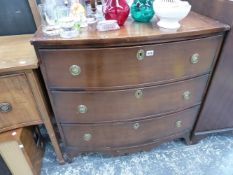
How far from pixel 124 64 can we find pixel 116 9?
0.26 meters

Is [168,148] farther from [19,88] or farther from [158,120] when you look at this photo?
[19,88]

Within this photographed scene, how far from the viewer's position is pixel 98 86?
0.92 metres

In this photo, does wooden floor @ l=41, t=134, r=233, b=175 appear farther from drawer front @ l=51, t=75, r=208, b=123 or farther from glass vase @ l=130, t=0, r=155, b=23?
glass vase @ l=130, t=0, r=155, b=23

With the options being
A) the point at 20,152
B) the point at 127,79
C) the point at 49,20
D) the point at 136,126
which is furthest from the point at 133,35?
the point at 20,152

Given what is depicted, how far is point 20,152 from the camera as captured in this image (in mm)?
1033

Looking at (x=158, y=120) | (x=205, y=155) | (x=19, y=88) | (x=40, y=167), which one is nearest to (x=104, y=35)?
(x=19, y=88)

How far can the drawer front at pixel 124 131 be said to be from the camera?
3.60 feet

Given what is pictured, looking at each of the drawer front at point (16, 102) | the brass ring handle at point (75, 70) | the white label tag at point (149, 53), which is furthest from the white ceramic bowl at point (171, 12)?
the drawer front at point (16, 102)

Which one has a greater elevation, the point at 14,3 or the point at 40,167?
the point at 14,3

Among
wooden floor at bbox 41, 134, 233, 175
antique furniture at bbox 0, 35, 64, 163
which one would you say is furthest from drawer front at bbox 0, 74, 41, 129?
wooden floor at bbox 41, 134, 233, 175

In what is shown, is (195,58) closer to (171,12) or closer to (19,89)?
(171,12)

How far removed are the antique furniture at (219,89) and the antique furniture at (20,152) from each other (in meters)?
1.12

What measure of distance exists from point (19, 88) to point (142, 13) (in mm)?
714

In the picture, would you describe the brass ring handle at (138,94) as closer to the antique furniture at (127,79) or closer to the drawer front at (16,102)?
the antique furniture at (127,79)
